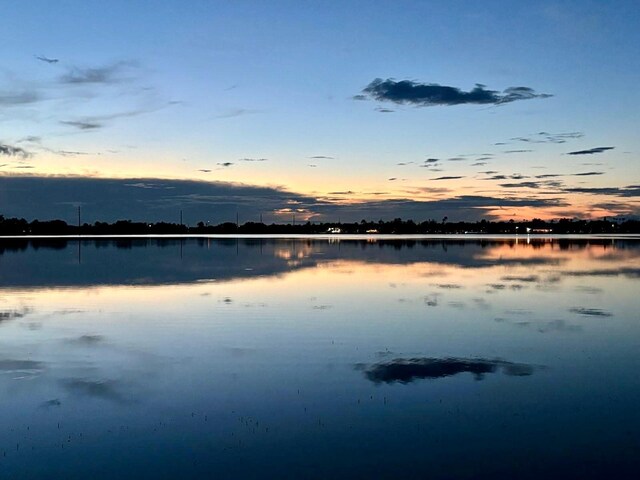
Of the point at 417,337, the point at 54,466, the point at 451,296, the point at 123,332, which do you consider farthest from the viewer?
the point at 451,296

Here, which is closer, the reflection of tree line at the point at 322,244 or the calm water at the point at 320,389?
the calm water at the point at 320,389

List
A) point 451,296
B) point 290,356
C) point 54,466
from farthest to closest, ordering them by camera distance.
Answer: point 451,296 → point 290,356 → point 54,466

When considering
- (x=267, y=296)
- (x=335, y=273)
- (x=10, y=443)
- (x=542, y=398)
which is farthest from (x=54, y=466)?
(x=335, y=273)

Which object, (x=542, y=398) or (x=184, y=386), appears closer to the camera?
(x=542, y=398)

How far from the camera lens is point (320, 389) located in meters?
12.6

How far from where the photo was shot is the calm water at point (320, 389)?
364 inches

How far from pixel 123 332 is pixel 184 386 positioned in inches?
273

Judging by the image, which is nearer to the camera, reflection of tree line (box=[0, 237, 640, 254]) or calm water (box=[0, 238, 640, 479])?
calm water (box=[0, 238, 640, 479])

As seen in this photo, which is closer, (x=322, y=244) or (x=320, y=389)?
(x=320, y=389)

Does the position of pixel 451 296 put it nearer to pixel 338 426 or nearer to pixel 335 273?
pixel 335 273

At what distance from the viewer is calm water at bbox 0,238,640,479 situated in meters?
9.25

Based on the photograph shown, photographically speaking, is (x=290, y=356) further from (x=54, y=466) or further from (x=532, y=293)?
(x=532, y=293)

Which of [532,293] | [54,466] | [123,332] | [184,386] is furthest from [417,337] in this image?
[532,293]

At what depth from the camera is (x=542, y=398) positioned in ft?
39.6
